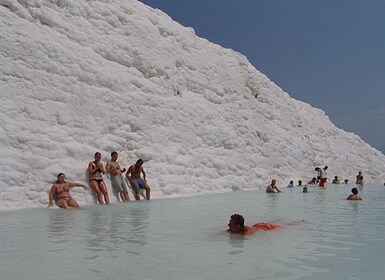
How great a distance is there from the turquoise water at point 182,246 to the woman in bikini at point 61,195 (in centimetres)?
96

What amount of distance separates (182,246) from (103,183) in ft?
20.9

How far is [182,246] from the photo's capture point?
5.78 meters

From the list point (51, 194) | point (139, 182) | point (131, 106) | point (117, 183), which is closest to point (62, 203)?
point (51, 194)

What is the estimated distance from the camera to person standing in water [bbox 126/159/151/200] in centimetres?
1258

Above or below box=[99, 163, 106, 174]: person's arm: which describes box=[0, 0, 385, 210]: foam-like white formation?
above

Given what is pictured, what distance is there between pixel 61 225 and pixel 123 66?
342 inches

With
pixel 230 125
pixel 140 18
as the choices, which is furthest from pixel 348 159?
pixel 140 18

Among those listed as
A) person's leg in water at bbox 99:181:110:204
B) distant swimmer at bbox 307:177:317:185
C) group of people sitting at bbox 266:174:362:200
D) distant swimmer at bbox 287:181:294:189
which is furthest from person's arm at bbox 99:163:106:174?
distant swimmer at bbox 307:177:317:185

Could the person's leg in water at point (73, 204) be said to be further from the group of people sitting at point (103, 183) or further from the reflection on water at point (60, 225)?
the reflection on water at point (60, 225)

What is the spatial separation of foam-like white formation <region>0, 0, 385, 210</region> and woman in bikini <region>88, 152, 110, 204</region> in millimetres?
197

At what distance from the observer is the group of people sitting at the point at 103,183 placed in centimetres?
1054

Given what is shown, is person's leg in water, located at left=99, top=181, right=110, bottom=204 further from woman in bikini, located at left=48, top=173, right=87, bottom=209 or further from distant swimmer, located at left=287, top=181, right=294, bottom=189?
distant swimmer, located at left=287, top=181, right=294, bottom=189

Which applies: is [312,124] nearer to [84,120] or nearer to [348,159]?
[348,159]

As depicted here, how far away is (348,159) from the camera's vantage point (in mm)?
26812
